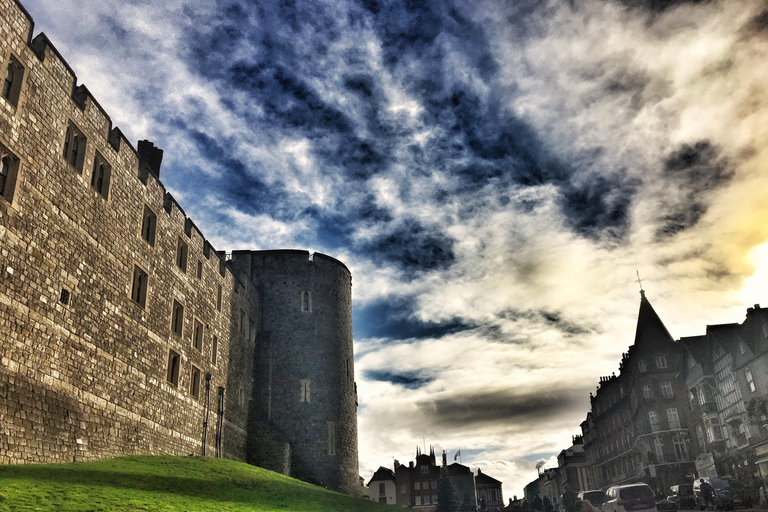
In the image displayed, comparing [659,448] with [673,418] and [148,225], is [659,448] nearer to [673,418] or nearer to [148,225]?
[673,418]

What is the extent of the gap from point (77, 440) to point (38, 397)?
7.49 feet

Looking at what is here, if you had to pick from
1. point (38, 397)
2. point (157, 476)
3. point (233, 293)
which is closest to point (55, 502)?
point (38, 397)

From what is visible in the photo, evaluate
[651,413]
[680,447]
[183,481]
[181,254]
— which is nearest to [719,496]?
[183,481]

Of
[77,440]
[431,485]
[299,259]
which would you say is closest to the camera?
[77,440]

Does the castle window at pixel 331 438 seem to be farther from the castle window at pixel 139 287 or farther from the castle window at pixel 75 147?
the castle window at pixel 75 147

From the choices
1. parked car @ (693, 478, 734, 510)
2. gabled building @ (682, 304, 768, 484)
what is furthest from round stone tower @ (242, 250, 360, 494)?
gabled building @ (682, 304, 768, 484)

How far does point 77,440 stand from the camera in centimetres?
1722

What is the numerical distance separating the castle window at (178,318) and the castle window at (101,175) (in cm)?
675

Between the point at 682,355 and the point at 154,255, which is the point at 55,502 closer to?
the point at 154,255

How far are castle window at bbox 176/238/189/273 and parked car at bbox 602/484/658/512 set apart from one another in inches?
781

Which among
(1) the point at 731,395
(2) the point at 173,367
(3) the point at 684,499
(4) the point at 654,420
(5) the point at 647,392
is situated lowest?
(3) the point at 684,499

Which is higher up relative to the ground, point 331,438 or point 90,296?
point 90,296

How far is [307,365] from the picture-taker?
36.7 meters

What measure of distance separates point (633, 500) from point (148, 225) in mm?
20749
